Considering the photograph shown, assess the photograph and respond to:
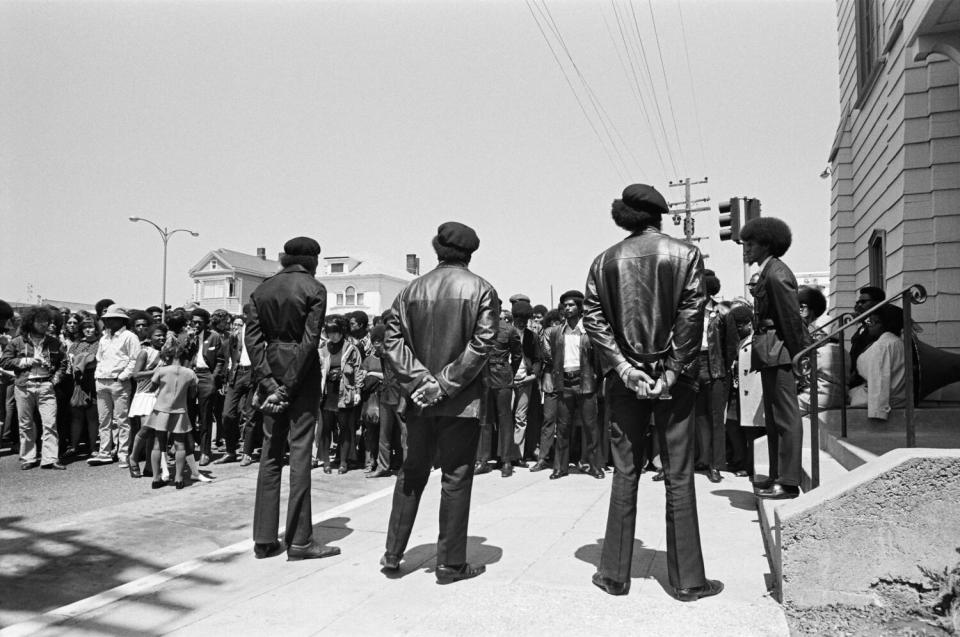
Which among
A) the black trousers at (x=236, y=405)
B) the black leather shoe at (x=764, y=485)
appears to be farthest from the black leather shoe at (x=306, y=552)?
→ the black trousers at (x=236, y=405)

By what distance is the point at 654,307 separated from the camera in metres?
3.85

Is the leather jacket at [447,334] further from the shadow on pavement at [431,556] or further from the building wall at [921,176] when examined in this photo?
the building wall at [921,176]

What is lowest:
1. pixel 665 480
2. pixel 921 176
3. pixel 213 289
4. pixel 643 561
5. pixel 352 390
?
pixel 643 561

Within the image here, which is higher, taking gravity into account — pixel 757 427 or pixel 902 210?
pixel 902 210

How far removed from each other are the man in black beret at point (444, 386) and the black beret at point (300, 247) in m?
1.15

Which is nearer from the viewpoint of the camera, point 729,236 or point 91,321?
point 91,321

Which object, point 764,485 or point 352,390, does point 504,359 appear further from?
point 764,485

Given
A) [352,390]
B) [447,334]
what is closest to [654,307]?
[447,334]

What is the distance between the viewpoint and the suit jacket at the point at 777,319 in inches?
183

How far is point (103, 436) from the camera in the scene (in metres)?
9.35

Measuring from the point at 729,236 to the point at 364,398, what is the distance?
679 cm

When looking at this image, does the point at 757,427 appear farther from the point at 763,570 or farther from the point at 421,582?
the point at 421,582

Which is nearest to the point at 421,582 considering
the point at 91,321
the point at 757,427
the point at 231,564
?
the point at 231,564

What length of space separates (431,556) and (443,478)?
797 millimetres
